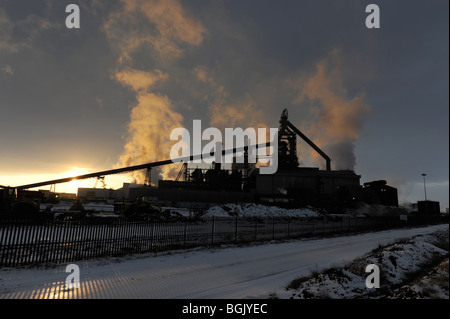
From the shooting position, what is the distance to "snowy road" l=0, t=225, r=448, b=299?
7.02 meters

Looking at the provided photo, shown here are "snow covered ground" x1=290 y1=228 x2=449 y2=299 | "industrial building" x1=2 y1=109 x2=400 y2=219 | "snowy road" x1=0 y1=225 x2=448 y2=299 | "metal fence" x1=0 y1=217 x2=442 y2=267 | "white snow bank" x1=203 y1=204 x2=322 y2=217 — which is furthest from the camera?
"industrial building" x1=2 y1=109 x2=400 y2=219

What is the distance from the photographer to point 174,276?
8.80m

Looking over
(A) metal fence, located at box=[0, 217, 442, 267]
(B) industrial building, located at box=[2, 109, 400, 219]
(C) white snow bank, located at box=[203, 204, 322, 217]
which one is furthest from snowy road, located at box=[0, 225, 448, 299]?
(B) industrial building, located at box=[2, 109, 400, 219]

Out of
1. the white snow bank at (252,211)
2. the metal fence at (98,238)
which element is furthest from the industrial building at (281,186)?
the metal fence at (98,238)

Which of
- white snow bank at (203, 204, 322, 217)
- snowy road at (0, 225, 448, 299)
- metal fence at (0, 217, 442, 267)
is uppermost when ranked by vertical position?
metal fence at (0, 217, 442, 267)

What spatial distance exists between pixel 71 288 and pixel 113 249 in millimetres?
4751

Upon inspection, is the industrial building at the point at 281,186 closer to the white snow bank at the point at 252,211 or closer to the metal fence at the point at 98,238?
the white snow bank at the point at 252,211

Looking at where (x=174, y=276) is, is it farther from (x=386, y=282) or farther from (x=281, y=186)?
(x=281, y=186)

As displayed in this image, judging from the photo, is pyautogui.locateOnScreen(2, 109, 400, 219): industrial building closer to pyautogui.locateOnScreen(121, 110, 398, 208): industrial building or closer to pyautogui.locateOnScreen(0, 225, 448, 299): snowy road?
pyautogui.locateOnScreen(121, 110, 398, 208): industrial building

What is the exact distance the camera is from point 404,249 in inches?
487

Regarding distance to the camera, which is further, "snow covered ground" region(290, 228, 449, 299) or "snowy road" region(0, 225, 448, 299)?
"snowy road" region(0, 225, 448, 299)

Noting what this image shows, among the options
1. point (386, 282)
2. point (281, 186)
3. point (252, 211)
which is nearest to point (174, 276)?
point (386, 282)
